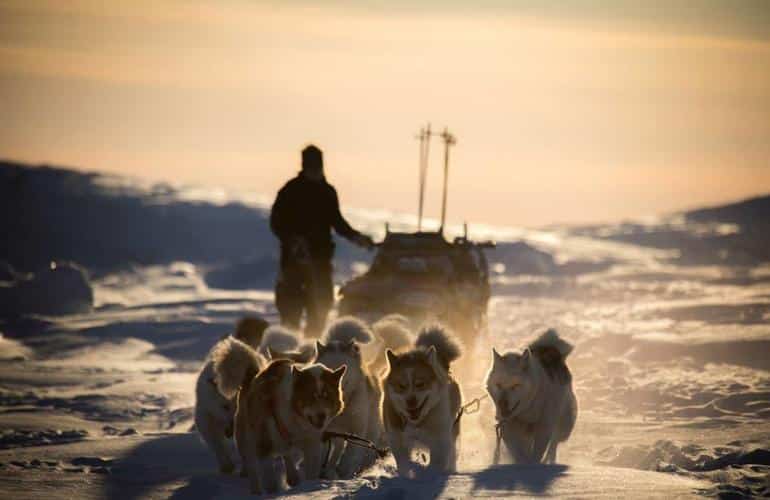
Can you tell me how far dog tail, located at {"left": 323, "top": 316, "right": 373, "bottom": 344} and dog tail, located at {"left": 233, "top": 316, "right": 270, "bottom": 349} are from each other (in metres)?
2.50

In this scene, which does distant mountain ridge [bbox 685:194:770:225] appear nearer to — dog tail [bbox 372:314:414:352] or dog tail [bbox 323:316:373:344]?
dog tail [bbox 372:314:414:352]

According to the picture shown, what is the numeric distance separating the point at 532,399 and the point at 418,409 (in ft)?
4.87

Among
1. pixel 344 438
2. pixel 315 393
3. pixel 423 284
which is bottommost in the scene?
pixel 344 438

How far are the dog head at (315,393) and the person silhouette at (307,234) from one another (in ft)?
24.2

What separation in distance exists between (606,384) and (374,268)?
14.4 ft

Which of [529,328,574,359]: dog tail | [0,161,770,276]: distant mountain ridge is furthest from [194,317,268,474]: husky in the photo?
[0,161,770,276]: distant mountain ridge

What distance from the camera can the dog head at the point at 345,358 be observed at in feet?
35.5

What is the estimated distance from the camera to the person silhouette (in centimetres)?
1675

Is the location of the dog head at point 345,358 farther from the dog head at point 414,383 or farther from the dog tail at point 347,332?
the dog tail at point 347,332

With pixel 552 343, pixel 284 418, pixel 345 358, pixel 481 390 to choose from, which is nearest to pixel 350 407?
pixel 345 358

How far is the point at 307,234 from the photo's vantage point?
16844 mm

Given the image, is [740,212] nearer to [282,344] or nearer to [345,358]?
[282,344]

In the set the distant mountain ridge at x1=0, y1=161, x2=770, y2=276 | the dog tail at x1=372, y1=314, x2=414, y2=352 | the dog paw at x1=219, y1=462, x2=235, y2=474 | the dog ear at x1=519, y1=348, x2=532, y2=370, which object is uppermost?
the distant mountain ridge at x1=0, y1=161, x2=770, y2=276

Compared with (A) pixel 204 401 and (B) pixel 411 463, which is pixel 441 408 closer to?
(B) pixel 411 463
